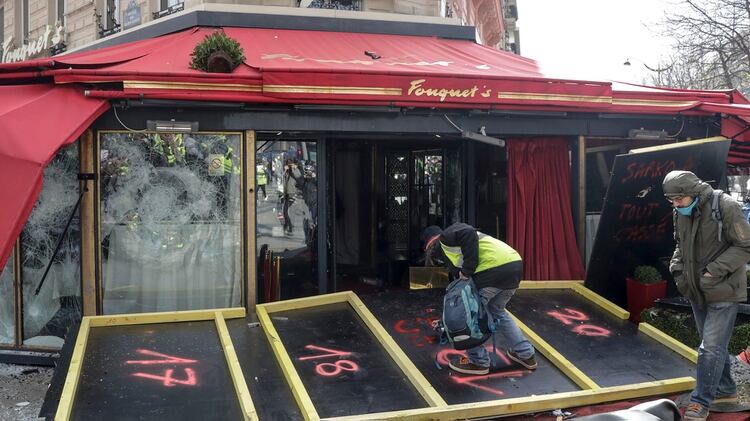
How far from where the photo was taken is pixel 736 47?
56.2ft

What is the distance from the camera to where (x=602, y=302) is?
7012 mm

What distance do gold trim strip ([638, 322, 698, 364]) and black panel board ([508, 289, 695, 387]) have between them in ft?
0.15

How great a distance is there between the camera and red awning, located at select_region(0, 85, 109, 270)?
5238 millimetres

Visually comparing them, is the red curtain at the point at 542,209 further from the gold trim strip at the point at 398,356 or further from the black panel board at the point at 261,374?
the black panel board at the point at 261,374

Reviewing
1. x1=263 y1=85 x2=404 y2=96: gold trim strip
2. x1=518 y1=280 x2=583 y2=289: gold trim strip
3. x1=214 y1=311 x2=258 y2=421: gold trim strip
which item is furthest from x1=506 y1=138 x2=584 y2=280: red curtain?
x1=214 y1=311 x2=258 y2=421: gold trim strip


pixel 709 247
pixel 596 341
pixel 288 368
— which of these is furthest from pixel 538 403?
pixel 288 368

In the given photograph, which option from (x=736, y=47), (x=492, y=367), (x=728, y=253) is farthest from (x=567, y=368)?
(x=736, y=47)

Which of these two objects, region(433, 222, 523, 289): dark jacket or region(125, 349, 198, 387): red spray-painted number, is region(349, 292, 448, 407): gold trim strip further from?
region(125, 349, 198, 387): red spray-painted number

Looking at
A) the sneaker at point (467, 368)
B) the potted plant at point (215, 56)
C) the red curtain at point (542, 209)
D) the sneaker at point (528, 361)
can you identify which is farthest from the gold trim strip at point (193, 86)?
the sneaker at point (528, 361)

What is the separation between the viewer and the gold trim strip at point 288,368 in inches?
176

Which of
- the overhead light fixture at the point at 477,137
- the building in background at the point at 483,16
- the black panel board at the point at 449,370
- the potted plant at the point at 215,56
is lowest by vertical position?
the black panel board at the point at 449,370

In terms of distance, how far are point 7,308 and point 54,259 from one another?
2.70 ft

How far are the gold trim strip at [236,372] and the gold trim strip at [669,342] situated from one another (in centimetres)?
410

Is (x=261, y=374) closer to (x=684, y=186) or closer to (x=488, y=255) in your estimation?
(x=488, y=255)
